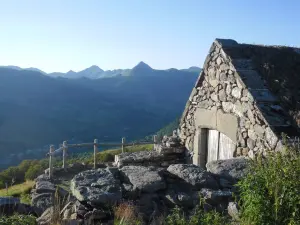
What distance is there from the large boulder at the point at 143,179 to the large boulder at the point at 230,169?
100 cm

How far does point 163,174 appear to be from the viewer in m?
5.80

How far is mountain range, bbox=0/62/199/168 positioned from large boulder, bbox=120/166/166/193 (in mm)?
71685

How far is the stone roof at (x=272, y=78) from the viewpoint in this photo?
702 cm

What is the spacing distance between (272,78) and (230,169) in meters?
2.70

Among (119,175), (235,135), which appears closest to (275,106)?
(235,135)

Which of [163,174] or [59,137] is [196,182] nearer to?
[163,174]

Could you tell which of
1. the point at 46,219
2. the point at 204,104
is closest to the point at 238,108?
the point at 204,104

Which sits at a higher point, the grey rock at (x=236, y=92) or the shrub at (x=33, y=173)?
the grey rock at (x=236, y=92)

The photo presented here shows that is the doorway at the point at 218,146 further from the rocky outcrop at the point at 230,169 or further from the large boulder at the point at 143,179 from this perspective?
the large boulder at the point at 143,179

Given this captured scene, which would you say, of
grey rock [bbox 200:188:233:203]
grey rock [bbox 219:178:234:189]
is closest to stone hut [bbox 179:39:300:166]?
grey rock [bbox 219:178:234:189]

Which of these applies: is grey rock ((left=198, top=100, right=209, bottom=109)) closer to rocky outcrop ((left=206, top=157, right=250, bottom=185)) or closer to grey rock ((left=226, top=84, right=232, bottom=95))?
grey rock ((left=226, top=84, right=232, bottom=95))

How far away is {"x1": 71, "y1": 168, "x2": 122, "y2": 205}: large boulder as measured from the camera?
4.79 m

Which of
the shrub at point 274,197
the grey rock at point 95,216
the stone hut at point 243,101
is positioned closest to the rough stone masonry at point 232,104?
the stone hut at point 243,101

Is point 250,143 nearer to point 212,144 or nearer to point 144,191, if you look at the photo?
point 212,144
